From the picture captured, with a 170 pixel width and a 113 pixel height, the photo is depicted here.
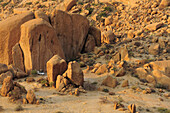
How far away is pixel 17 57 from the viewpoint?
1723cm

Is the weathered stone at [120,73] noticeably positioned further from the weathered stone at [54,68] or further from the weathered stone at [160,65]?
the weathered stone at [54,68]

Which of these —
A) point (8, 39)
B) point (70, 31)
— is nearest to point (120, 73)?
point (70, 31)

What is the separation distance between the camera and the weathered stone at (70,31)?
21.3 m

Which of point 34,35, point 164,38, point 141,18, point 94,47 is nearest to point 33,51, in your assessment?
point 34,35

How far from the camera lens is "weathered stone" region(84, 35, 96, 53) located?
983 inches

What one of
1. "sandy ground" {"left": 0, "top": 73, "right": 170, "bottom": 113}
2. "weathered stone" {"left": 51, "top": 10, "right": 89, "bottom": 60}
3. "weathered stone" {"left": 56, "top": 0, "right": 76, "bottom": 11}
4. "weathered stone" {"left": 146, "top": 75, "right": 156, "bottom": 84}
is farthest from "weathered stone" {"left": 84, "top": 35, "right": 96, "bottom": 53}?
"weathered stone" {"left": 56, "top": 0, "right": 76, "bottom": 11}

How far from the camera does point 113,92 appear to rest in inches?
529

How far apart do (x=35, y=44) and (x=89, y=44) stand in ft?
33.0

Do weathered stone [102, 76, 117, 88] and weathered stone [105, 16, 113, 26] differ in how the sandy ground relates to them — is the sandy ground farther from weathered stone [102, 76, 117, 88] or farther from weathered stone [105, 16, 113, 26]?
weathered stone [105, 16, 113, 26]

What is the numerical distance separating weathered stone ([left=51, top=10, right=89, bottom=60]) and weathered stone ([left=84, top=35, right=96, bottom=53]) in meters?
0.68

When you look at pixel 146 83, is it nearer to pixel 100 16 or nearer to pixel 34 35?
pixel 34 35

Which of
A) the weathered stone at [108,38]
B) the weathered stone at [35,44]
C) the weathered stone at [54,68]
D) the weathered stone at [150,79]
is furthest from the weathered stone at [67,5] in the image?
the weathered stone at [150,79]

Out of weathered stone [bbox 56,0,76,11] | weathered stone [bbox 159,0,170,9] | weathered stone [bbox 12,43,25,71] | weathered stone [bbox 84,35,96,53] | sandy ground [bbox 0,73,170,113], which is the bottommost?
sandy ground [bbox 0,73,170,113]

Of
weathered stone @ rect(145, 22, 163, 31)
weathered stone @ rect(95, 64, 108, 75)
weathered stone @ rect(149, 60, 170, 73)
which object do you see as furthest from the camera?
weathered stone @ rect(145, 22, 163, 31)
